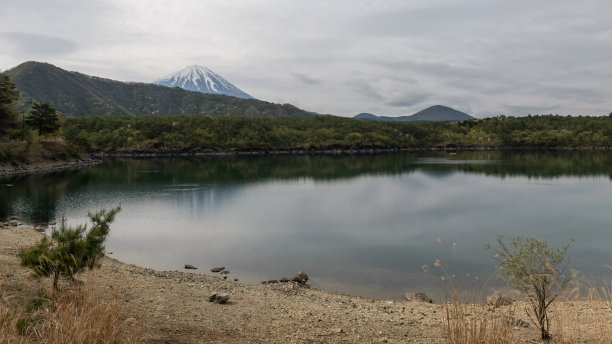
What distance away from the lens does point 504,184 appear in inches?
2267

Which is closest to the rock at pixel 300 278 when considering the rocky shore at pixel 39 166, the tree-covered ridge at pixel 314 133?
the rocky shore at pixel 39 166

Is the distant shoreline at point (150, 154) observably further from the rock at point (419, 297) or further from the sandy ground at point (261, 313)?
the rock at point (419, 297)

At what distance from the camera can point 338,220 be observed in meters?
34.6

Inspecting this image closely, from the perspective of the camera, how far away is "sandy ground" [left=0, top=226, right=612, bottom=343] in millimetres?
9367

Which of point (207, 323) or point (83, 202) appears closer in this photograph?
point (207, 323)

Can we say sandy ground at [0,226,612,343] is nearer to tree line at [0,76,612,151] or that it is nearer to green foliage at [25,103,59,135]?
green foliage at [25,103,59,135]

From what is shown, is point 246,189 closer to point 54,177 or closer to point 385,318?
point 54,177

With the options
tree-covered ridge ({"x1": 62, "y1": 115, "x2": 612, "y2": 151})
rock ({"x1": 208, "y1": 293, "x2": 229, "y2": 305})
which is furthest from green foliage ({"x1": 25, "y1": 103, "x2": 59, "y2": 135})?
rock ({"x1": 208, "y1": 293, "x2": 229, "y2": 305})

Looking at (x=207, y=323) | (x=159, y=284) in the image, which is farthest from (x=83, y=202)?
(x=207, y=323)

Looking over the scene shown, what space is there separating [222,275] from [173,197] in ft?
97.5

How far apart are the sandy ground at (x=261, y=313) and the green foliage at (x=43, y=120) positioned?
262ft

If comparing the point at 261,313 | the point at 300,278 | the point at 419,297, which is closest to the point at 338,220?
the point at 300,278

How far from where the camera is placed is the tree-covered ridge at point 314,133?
139500mm

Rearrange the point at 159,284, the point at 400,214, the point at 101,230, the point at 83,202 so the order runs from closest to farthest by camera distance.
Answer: the point at 101,230 < the point at 159,284 < the point at 400,214 < the point at 83,202
